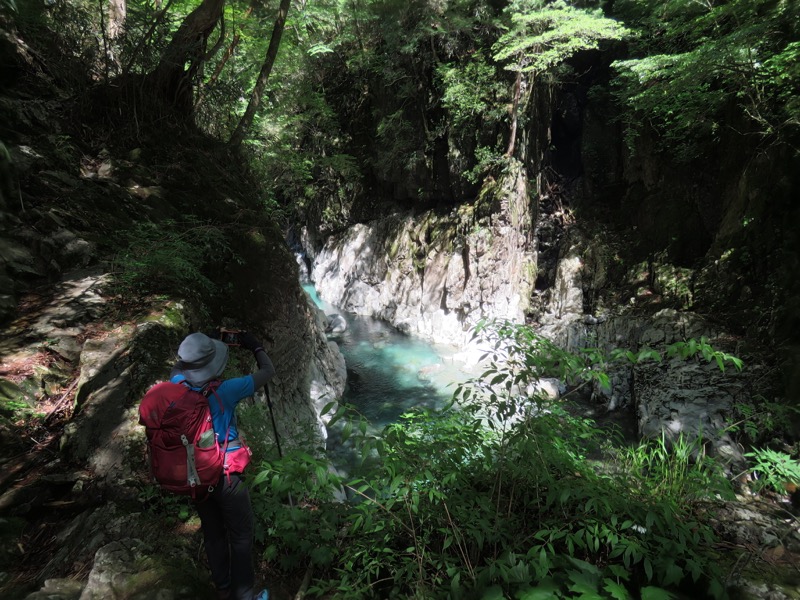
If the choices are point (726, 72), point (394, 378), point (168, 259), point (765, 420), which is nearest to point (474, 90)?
point (726, 72)

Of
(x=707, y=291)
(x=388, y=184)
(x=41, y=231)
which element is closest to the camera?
(x=41, y=231)

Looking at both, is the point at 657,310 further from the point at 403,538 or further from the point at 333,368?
the point at 403,538

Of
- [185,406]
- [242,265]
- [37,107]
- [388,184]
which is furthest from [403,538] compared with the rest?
[388,184]

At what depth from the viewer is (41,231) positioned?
3.80 meters

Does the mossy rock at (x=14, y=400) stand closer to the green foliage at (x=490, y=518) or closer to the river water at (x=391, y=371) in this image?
the green foliage at (x=490, y=518)

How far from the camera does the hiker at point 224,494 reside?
1985 millimetres

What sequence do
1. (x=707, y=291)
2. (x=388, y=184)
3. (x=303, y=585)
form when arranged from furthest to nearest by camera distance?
(x=388, y=184) < (x=707, y=291) < (x=303, y=585)

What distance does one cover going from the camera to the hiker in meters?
1.99

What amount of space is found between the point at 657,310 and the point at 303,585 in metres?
11.0

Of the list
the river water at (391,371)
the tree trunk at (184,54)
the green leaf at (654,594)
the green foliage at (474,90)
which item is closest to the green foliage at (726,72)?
the green foliage at (474,90)

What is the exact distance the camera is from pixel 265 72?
668 cm

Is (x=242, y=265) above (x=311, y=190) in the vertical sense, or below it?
below

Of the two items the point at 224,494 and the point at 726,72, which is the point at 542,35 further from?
the point at 224,494

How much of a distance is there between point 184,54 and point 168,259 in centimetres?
387
